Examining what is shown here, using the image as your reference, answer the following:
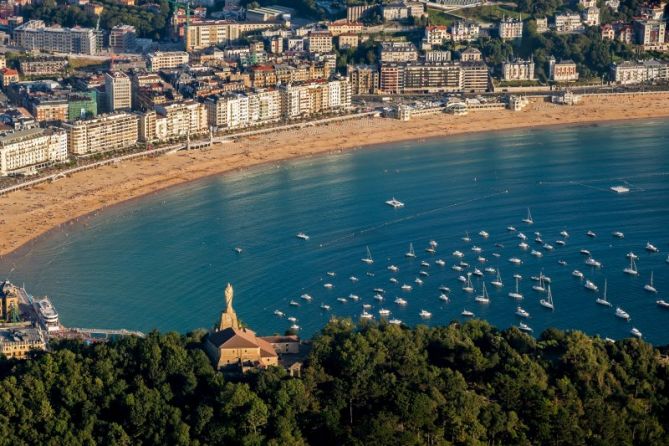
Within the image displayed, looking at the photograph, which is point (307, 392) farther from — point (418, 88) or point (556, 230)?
point (418, 88)

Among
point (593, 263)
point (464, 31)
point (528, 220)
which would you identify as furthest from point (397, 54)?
point (593, 263)

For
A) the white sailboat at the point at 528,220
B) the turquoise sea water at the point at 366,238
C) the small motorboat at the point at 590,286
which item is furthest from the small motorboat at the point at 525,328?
the white sailboat at the point at 528,220

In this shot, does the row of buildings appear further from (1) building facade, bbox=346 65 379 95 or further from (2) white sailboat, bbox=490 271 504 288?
(2) white sailboat, bbox=490 271 504 288

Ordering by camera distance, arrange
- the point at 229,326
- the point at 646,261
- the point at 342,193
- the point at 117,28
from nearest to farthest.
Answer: the point at 229,326
the point at 646,261
the point at 342,193
the point at 117,28

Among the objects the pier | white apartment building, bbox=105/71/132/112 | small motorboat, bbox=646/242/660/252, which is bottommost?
the pier

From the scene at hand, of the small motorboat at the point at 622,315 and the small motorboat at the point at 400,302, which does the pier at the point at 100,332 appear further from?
the small motorboat at the point at 622,315

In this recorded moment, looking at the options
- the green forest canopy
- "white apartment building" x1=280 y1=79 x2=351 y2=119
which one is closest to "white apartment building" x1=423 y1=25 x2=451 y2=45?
"white apartment building" x1=280 y1=79 x2=351 y2=119

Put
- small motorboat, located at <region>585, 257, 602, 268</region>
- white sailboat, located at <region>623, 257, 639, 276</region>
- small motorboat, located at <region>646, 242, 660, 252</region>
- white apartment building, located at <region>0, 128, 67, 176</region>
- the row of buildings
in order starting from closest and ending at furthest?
white sailboat, located at <region>623, 257, 639, 276</region> → small motorboat, located at <region>585, 257, 602, 268</region> → small motorboat, located at <region>646, 242, 660, 252</region> → white apartment building, located at <region>0, 128, 67, 176</region> → the row of buildings

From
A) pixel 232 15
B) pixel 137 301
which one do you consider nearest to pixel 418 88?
pixel 232 15
